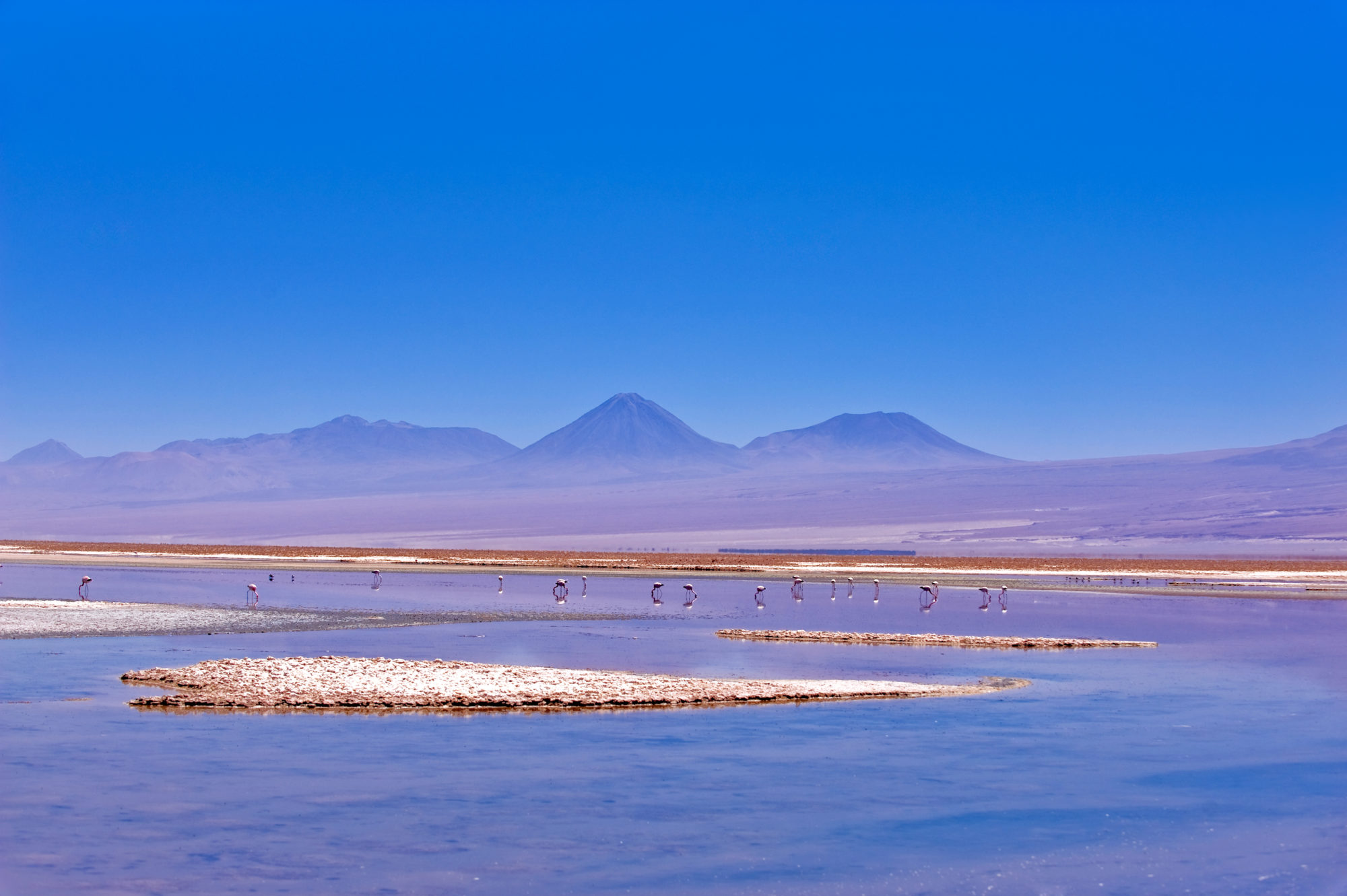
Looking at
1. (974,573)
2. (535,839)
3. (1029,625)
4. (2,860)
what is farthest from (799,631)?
(974,573)

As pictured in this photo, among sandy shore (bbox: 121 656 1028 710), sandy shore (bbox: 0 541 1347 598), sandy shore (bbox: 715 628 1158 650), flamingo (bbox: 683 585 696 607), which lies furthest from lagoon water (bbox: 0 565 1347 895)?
sandy shore (bbox: 0 541 1347 598)

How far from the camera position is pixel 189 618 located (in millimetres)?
36344

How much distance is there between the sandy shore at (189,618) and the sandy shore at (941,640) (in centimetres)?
811

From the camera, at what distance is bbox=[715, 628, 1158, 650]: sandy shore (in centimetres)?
3100

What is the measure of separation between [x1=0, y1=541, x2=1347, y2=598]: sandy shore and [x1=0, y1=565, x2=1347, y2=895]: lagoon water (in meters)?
37.9

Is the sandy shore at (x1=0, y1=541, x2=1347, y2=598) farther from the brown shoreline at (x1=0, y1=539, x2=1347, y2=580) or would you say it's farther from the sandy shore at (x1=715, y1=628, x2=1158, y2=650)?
the sandy shore at (x1=715, y1=628, x2=1158, y2=650)

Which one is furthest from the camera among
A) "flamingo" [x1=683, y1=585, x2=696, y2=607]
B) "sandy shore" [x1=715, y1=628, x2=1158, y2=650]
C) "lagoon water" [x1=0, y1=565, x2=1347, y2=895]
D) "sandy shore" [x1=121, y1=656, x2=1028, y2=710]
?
"flamingo" [x1=683, y1=585, x2=696, y2=607]

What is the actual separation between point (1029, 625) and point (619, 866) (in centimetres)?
2823

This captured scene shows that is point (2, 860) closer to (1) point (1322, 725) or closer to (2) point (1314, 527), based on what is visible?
(1) point (1322, 725)

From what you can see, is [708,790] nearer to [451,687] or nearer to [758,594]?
[451,687]

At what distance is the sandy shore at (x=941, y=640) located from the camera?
3100cm

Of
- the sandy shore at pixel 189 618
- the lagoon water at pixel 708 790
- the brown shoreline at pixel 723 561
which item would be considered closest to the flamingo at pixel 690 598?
the sandy shore at pixel 189 618

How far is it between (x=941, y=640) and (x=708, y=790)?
18.3 m

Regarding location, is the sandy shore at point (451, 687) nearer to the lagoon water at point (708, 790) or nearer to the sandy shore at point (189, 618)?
the lagoon water at point (708, 790)
